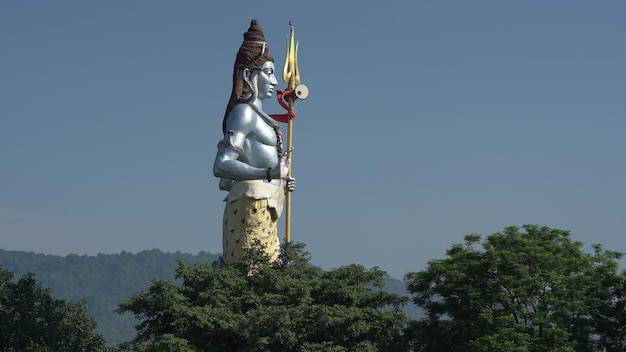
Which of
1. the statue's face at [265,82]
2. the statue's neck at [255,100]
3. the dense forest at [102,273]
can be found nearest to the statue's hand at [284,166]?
the statue's neck at [255,100]

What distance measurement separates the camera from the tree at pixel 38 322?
79.9 feet

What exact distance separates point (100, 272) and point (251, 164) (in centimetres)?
14293

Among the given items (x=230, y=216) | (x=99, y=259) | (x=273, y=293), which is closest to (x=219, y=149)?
(x=230, y=216)

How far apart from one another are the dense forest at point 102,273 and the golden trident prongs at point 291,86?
11459 centimetres

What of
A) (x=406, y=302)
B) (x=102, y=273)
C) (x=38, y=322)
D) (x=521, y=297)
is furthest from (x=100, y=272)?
(x=521, y=297)

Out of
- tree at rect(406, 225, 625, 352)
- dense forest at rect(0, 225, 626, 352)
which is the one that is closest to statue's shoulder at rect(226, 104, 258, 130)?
dense forest at rect(0, 225, 626, 352)

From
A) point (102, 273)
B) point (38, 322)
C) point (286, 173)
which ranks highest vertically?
point (102, 273)

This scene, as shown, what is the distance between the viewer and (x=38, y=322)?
81.1 feet

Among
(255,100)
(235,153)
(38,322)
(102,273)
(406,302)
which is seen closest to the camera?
(406,302)

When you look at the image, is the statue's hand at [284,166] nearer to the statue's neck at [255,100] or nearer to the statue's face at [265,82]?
the statue's neck at [255,100]

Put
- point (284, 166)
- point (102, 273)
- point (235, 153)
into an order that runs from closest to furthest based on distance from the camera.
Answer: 1. point (284, 166)
2. point (235, 153)
3. point (102, 273)

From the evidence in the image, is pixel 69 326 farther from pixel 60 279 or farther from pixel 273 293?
pixel 60 279

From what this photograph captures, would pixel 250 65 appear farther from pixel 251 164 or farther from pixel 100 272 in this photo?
pixel 100 272

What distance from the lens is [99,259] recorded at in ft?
547
